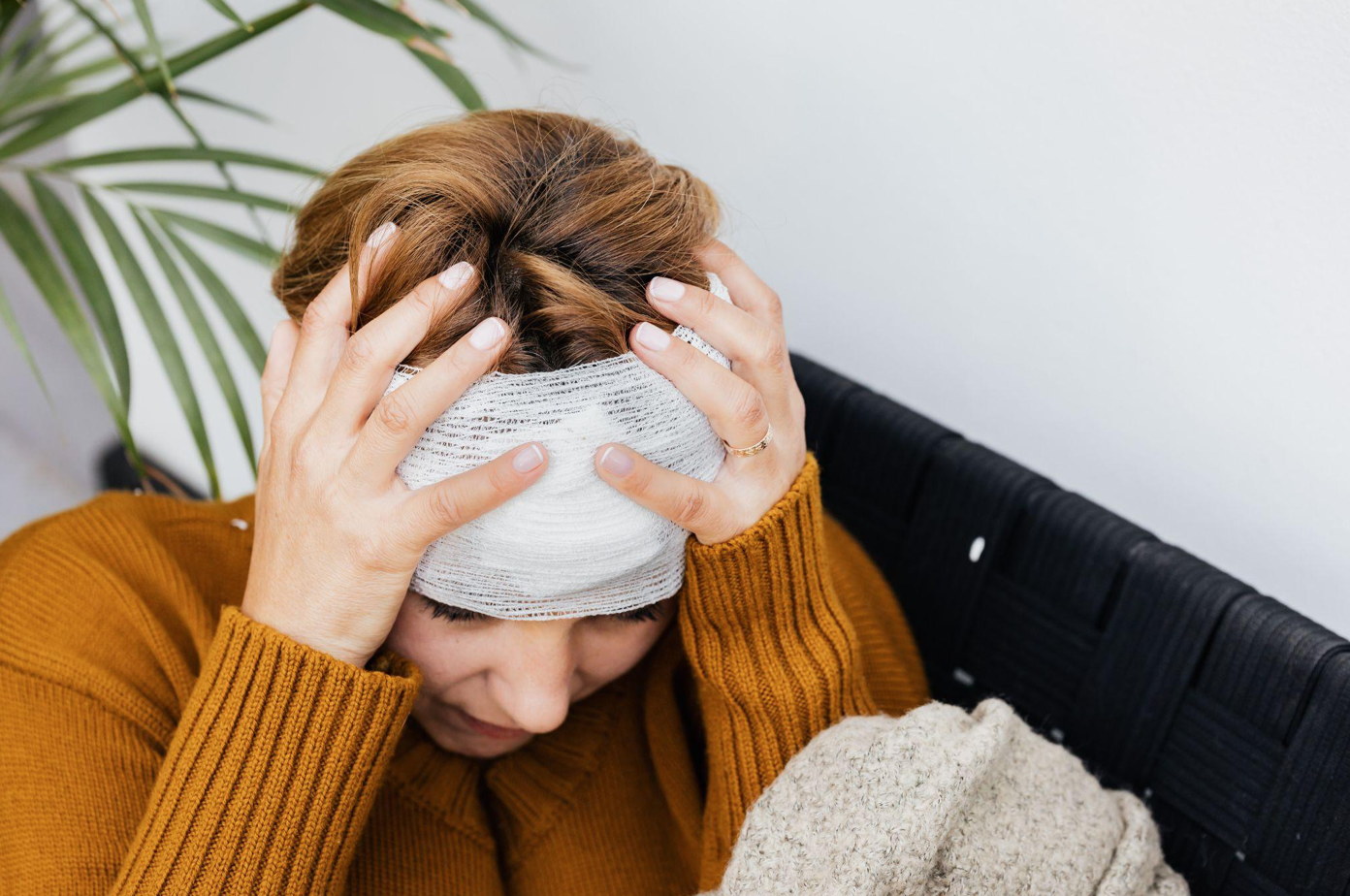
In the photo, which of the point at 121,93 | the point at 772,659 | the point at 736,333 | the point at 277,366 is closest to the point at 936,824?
the point at 772,659

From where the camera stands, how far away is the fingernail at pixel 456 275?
68 cm

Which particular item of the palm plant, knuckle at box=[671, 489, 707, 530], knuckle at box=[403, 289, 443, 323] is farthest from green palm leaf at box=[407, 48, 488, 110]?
knuckle at box=[671, 489, 707, 530]

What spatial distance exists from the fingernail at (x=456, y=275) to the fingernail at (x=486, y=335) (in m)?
0.04

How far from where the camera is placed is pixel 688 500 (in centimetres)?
72

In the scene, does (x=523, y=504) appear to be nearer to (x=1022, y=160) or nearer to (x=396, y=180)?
(x=396, y=180)


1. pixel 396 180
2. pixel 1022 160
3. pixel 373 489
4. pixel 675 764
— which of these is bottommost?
pixel 675 764

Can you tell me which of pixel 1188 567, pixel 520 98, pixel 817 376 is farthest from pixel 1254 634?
pixel 520 98

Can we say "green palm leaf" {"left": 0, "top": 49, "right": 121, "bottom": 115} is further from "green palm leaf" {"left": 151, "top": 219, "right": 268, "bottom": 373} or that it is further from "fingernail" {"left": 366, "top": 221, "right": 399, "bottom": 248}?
"fingernail" {"left": 366, "top": 221, "right": 399, "bottom": 248}

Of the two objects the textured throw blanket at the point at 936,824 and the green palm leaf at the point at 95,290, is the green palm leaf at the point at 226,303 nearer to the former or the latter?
the green palm leaf at the point at 95,290

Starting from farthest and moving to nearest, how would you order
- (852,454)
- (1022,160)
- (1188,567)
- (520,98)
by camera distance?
(520,98) → (852,454) → (1022,160) → (1188,567)

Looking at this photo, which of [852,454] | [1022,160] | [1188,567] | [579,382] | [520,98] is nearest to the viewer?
[579,382]

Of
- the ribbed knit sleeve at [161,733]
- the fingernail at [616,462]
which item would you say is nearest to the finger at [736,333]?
the fingernail at [616,462]

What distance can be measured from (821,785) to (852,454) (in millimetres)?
427

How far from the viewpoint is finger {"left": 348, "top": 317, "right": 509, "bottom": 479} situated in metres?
0.65
